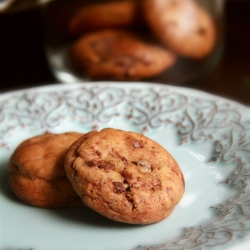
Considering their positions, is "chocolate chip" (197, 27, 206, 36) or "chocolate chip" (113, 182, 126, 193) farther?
"chocolate chip" (197, 27, 206, 36)

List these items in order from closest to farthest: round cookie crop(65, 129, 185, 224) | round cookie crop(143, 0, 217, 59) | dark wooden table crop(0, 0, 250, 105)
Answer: round cookie crop(65, 129, 185, 224) < round cookie crop(143, 0, 217, 59) < dark wooden table crop(0, 0, 250, 105)

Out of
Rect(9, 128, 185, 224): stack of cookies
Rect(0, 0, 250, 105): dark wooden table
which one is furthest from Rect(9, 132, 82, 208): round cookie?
Rect(0, 0, 250, 105): dark wooden table

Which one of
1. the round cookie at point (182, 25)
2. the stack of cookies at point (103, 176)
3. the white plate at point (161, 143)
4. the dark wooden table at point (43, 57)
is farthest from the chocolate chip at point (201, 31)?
the stack of cookies at point (103, 176)

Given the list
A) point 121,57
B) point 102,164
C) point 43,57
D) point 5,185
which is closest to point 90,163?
A: point 102,164

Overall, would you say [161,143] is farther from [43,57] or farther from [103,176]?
[43,57]

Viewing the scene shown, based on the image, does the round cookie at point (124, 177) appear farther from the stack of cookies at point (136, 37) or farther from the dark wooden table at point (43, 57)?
the dark wooden table at point (43, 57)

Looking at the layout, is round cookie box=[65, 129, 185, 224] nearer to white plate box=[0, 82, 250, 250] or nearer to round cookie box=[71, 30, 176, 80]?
white plate box=[0, 82, 250, 250]

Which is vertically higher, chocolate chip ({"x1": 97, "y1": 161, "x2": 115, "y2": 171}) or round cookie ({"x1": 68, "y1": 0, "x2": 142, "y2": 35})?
round cookie ({"x1": 68, "y1": 0, "x2": 142, "y2": 35})

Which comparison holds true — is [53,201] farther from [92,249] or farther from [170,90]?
[170,90]
